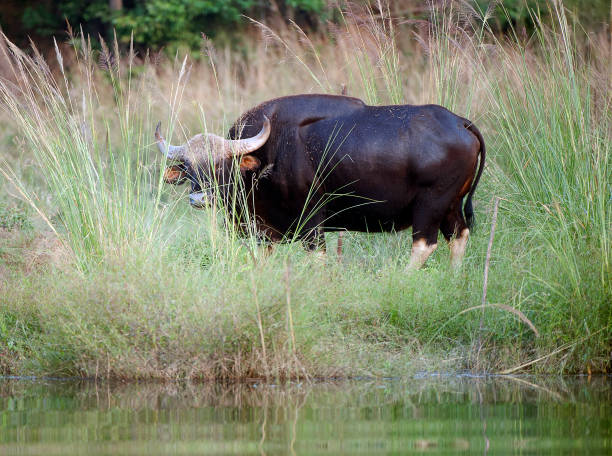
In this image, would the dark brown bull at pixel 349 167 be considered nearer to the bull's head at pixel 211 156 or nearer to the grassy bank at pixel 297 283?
the bull's head at pixel 211 156

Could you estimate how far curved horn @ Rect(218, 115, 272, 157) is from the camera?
7.86 metres

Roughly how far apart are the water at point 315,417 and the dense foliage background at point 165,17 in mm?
11409

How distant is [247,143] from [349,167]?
82 cm

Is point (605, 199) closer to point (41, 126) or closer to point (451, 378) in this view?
point (451, 378)

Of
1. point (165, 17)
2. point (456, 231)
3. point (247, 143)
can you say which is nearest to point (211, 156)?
point (247, 143)

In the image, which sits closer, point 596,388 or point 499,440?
point 499,440

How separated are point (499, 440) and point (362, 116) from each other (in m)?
4.02

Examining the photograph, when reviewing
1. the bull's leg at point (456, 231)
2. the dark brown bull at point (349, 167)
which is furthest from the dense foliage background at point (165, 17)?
the bull's leg at point (456, 231)

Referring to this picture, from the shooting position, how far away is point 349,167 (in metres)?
7.78

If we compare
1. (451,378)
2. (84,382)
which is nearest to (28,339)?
A: (84,382)

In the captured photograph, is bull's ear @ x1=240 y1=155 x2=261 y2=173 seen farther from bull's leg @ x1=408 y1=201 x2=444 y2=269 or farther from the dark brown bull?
bull's leg @ x1=408 y1=201 x2=444 y2=269

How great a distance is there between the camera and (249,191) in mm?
8008

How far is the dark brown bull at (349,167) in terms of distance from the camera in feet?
25.1

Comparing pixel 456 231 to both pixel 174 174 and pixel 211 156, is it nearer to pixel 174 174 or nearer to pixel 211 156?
pixel 211 156
